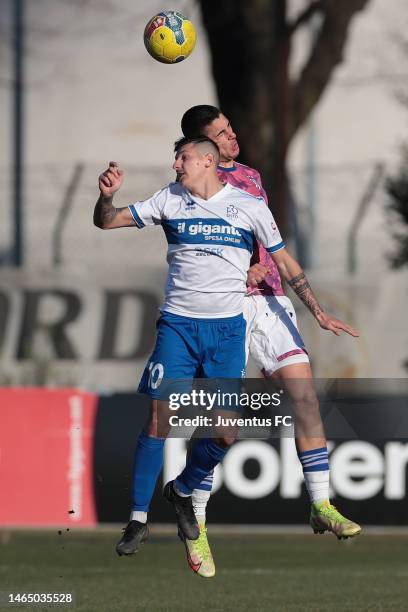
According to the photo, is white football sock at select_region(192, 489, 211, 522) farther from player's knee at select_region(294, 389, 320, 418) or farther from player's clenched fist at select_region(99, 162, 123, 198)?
player's clenched fist at select_region(99, 162, 123, 198)

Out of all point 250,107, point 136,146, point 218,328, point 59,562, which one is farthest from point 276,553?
point 136,146

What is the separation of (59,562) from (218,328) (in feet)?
24.0

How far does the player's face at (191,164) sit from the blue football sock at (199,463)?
64.9 inches

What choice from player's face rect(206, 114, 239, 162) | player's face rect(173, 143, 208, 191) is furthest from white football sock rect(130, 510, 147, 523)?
player's face rect(206, 114, 239, 162)

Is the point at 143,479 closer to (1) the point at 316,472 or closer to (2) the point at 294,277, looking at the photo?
(1) the point at 316,472

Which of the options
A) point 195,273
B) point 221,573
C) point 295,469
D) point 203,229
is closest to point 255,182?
point 203,229

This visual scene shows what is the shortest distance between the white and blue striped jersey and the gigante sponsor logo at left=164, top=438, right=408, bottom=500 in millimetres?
5786

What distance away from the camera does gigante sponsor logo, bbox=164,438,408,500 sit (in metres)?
16.6

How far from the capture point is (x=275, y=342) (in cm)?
1119

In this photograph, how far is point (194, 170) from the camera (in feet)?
35.0

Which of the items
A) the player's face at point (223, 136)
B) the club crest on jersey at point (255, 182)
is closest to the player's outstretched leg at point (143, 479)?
the club crest on jersey at point (255, 182)

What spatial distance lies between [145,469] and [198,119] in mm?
2233

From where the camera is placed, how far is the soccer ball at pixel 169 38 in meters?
11.1

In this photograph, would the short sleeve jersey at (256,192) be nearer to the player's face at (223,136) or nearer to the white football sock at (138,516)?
the player's face at (223,136)
